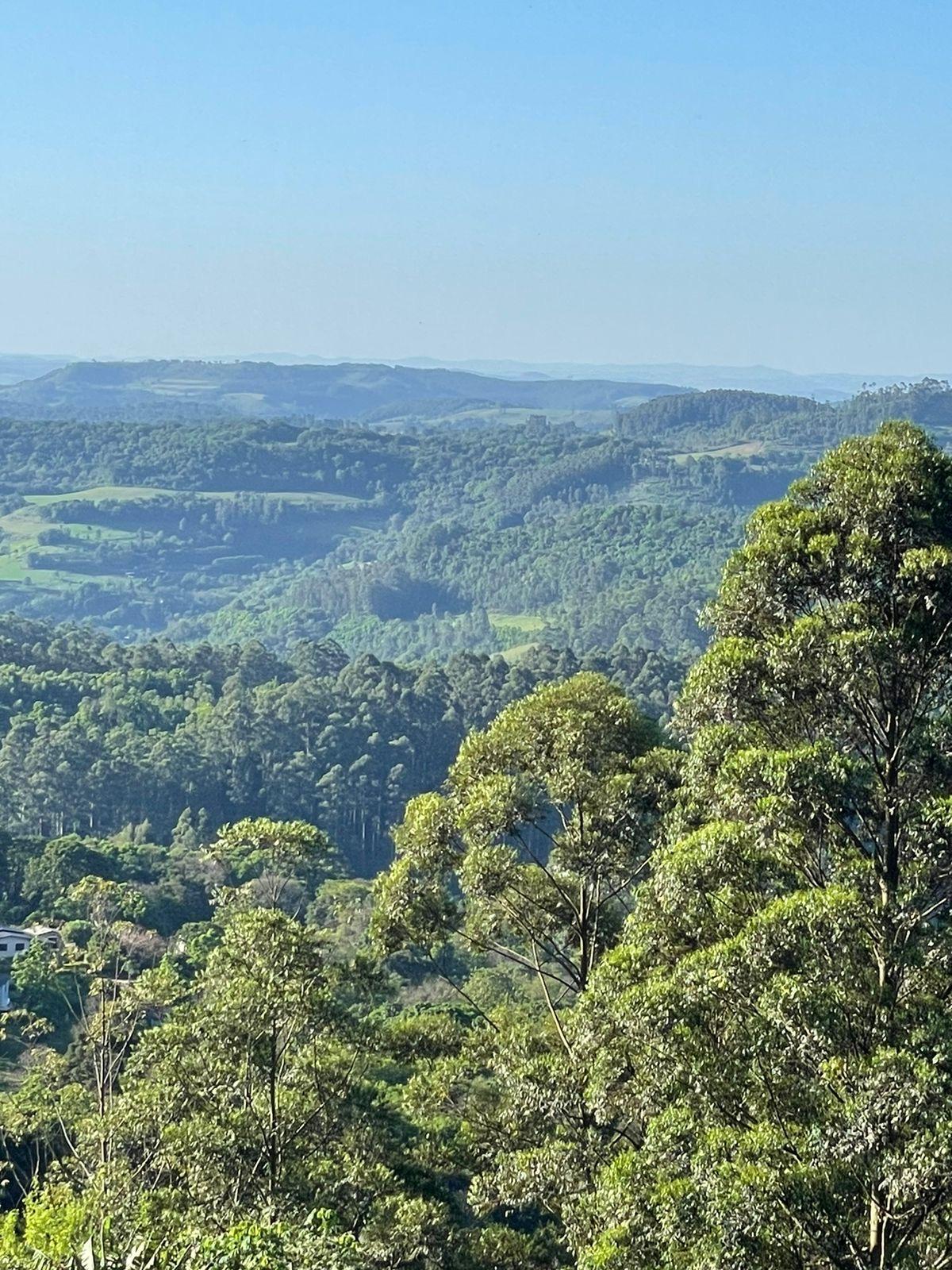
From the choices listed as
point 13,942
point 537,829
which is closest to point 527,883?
point 537,829

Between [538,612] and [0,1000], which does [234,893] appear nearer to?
[0,1000]

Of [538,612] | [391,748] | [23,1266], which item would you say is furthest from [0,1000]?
[538,612]

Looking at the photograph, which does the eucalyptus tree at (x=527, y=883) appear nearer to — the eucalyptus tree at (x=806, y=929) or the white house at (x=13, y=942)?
the eucalyptus tree at (x=806, y=929)

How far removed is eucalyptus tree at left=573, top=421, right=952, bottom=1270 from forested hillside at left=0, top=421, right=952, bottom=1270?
0.02m

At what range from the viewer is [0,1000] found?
3391 centimetres

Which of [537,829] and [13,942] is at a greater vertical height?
[537,829]

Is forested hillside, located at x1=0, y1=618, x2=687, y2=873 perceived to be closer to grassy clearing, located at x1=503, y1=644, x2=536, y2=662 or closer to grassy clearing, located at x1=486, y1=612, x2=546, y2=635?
grassy clearing, located at x1=503, y1=644, x2=536, y2=662

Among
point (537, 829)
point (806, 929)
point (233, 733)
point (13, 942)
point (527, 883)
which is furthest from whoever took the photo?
point (233, 733)

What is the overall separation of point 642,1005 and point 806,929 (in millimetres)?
1147

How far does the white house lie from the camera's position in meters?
34.4

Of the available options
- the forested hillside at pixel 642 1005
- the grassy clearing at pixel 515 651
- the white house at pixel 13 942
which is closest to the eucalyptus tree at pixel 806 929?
the forested hillside at pixel 642 1005

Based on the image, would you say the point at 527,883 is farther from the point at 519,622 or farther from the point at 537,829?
the point at 519,622

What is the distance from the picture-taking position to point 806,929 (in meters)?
9.38

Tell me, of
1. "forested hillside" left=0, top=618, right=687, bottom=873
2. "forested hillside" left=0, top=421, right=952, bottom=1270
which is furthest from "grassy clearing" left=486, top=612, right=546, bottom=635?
"forested hillside" left=0, top=421, right=952, bottom=1270
